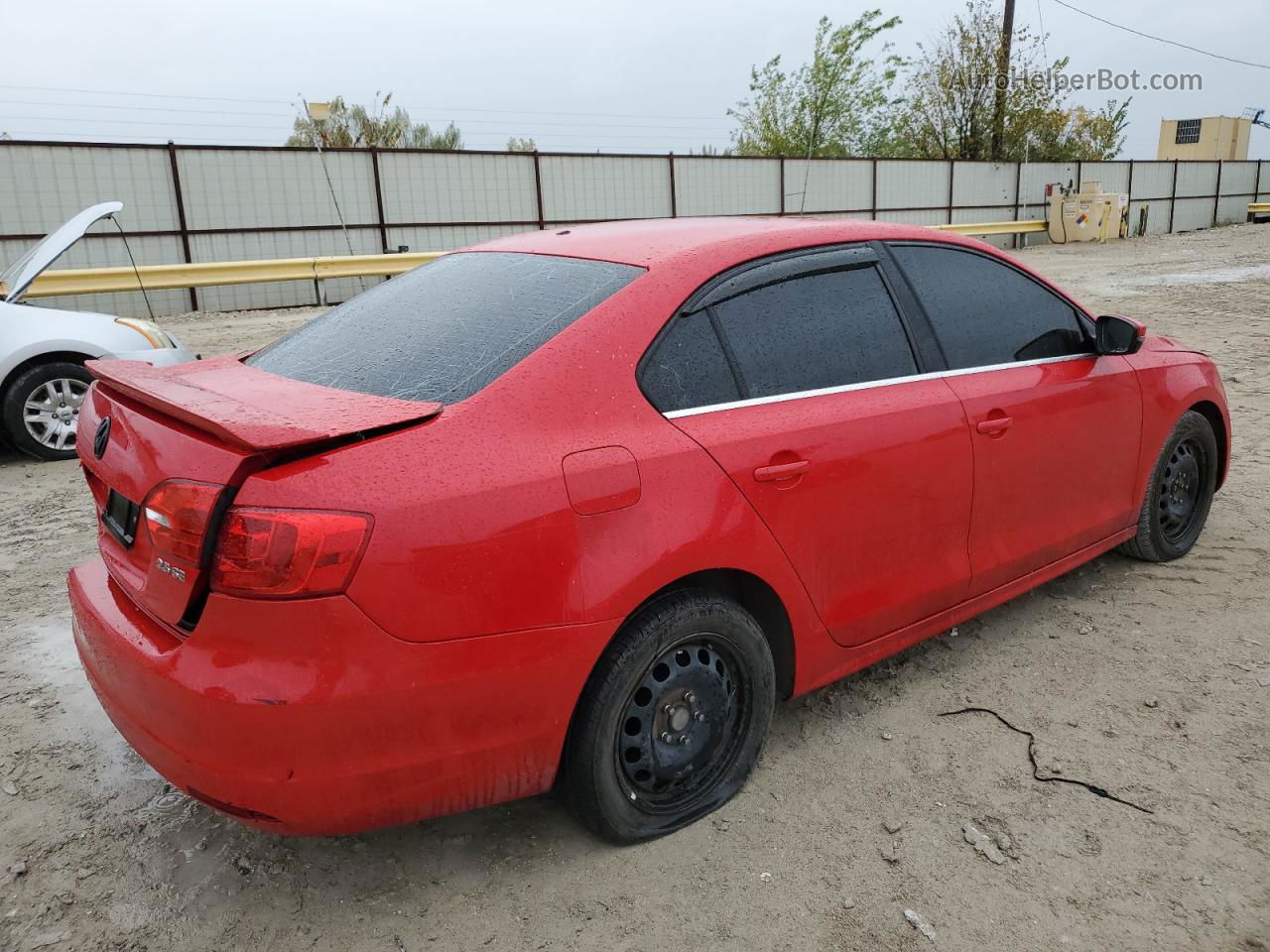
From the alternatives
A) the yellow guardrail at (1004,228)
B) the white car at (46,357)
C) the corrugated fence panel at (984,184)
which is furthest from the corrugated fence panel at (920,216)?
the white car at (46,357)

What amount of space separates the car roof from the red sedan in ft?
0.05

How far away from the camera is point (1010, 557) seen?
332 centimetres

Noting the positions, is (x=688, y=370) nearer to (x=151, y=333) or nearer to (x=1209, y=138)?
(x=151, y=333)

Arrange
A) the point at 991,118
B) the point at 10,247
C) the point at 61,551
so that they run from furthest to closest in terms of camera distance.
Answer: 1. the point at 991,118
2. the point at 10,247
3. the point at 61,551

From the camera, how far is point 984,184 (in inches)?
1106

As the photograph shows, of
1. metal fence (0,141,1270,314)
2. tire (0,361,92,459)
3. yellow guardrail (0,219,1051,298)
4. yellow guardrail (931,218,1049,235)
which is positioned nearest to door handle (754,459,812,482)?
tire (0,361,92,459)

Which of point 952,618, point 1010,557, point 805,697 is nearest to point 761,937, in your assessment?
point 805,697

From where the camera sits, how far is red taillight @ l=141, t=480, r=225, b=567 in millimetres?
1963

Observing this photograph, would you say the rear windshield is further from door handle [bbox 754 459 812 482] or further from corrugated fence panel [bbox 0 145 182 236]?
corrugated fence panel [bbox 0 145 182 236]

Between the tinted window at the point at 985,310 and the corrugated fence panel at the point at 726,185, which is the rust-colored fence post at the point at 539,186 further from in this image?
the tinted window at the point at 985,310

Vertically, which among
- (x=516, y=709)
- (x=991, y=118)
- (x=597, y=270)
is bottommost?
(x=516, y=709)

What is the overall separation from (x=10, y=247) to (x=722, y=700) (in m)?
16.8

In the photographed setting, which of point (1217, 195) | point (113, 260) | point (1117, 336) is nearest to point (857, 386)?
point (1117, 336)

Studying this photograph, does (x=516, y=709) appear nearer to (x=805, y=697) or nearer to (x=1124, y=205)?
(x=805, y=697)
